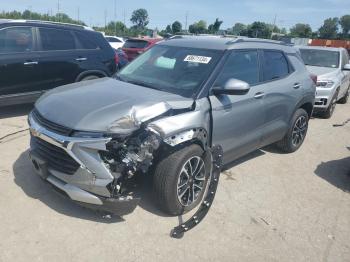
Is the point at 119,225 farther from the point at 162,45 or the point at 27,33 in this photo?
the point at 27,33

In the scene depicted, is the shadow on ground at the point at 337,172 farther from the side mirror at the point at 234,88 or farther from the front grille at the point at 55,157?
the front grille at the point at 55,157

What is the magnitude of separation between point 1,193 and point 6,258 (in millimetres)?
1152

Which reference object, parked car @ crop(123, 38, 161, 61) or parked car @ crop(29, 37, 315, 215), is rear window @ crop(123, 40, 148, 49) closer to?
parked car @ crop(123, 38, 161, 61)

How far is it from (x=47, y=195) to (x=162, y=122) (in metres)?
1.64

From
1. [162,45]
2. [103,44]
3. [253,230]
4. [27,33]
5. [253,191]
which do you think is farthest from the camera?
[103,44]

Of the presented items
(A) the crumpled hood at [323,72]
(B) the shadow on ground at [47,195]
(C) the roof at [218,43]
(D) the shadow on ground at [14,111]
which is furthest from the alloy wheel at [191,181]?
(A) the crumpled hood at [323,72]

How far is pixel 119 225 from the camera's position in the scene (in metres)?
3.55

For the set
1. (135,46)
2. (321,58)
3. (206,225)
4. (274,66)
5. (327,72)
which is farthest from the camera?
(135,46)

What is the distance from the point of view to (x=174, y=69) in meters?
4.32

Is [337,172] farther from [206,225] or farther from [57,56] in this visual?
[57,56]

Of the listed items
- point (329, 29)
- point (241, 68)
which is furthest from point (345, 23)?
point (241, 68)

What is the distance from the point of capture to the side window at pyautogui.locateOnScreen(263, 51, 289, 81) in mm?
4977

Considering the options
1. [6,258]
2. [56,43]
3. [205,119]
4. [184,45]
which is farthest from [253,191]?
[56,43]

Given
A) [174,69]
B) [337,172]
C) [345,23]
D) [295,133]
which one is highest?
[345,23]
